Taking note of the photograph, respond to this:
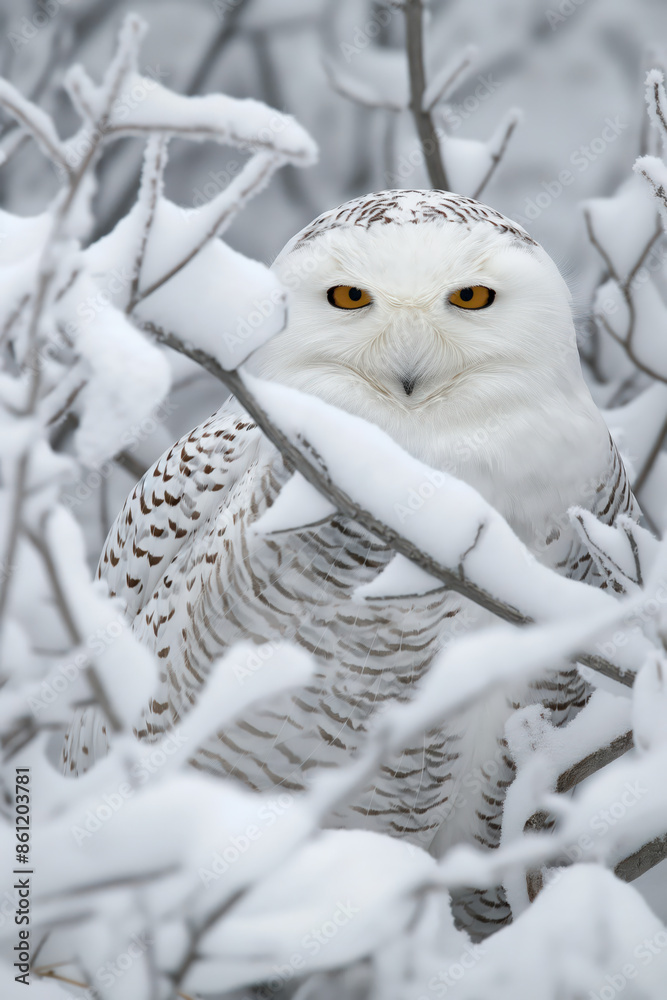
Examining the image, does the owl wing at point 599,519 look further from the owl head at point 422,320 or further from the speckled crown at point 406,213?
the speckled crown at point 406,213

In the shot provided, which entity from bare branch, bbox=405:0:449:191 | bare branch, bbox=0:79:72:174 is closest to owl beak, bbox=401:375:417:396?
bare branch, bbox=0:79:72:174

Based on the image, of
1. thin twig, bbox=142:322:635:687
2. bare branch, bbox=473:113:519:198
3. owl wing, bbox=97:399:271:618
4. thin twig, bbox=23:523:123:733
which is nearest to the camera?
thin twig, bbox=23:523:123:733

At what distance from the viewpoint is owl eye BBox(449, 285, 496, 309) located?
126 cm

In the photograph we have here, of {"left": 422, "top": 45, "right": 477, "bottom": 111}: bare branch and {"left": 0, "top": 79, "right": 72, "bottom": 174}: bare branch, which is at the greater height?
{"left": 0, "top": 79, "right": 72, "bottom": 174}: bare branch

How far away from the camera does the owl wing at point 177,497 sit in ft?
4.81

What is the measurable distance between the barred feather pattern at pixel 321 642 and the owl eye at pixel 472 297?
1.07ft

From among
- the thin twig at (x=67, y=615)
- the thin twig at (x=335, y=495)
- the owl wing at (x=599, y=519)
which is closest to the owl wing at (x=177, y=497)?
the owl wing at (x=599, y=519)

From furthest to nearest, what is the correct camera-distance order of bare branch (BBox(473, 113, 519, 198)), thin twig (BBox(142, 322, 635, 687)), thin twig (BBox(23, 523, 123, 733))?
bare branch (BBox(473, 113, 519, 198)), thin twig (BBox(142, 322, 635, 687)), thin twig (BBox(23, 523, 123, 733))

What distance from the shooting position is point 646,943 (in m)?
0.70

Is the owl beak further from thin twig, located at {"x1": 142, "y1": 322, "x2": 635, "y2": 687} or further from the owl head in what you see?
thin twig, located at {"x1": 142, "y1": 322, "x2": 635, "y2": 687}

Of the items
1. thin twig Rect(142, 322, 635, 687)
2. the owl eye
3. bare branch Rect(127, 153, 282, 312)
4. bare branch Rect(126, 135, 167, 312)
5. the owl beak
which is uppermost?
bare branch Rect(126, 135, 167, 312)

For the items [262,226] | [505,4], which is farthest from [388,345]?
[505,4]

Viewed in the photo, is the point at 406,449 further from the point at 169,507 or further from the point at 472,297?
the point at 169,507

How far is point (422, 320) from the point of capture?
1222 millimetres
